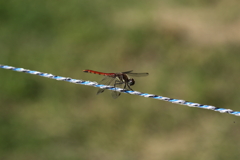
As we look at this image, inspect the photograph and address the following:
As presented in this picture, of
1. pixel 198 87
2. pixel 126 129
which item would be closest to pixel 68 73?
pixel 126 129

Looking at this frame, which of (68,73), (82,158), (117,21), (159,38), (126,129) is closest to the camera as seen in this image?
(82,158)

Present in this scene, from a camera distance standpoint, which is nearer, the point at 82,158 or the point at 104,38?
the point at 82,158

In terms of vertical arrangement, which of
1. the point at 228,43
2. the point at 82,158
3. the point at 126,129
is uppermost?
the point at 228,43

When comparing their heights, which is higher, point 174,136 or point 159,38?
point 159,38

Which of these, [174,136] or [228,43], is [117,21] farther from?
[174,136]

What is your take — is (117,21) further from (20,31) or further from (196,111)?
(196,111)

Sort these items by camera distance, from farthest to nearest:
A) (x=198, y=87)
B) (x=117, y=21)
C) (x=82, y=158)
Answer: (x=117, y=21) < (x=198, y=87) < (x=82, y=158)
